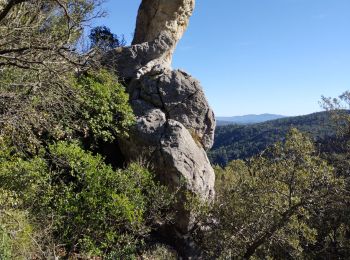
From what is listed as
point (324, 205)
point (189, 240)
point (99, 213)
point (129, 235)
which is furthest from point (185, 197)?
point (324, 205)

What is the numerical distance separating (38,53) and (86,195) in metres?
6.33

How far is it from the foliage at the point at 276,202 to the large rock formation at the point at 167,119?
2.06m

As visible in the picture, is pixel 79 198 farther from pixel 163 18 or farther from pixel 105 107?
pixel 163 18

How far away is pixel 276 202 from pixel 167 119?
293 inches

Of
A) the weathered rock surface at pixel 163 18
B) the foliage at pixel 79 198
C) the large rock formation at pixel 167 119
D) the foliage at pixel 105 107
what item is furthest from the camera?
the weathered rock surface at pixel 163 18

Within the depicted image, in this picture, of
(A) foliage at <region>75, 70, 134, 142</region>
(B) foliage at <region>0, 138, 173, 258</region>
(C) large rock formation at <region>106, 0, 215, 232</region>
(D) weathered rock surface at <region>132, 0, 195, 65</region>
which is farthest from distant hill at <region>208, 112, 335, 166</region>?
(B) foliage at <region>0, 138, 173, 258</region>

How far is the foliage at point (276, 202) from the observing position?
16.9 metres

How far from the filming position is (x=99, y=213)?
14992 mm

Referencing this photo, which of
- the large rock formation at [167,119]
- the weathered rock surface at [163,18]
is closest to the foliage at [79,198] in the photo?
the large rock formation at [167,119]

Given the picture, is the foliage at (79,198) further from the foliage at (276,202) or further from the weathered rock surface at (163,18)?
the weathered rock surface at (163,18)

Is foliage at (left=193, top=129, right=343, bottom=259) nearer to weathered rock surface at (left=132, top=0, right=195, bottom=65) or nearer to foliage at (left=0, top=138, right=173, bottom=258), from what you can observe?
foliage at (left=0, top=138, right=173, bottom=258)

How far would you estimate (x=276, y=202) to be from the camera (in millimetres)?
17344

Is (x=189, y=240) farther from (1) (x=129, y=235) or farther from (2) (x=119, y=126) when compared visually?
(2) (x=119, y=126)

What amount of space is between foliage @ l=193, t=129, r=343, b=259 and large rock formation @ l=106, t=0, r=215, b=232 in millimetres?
2058
